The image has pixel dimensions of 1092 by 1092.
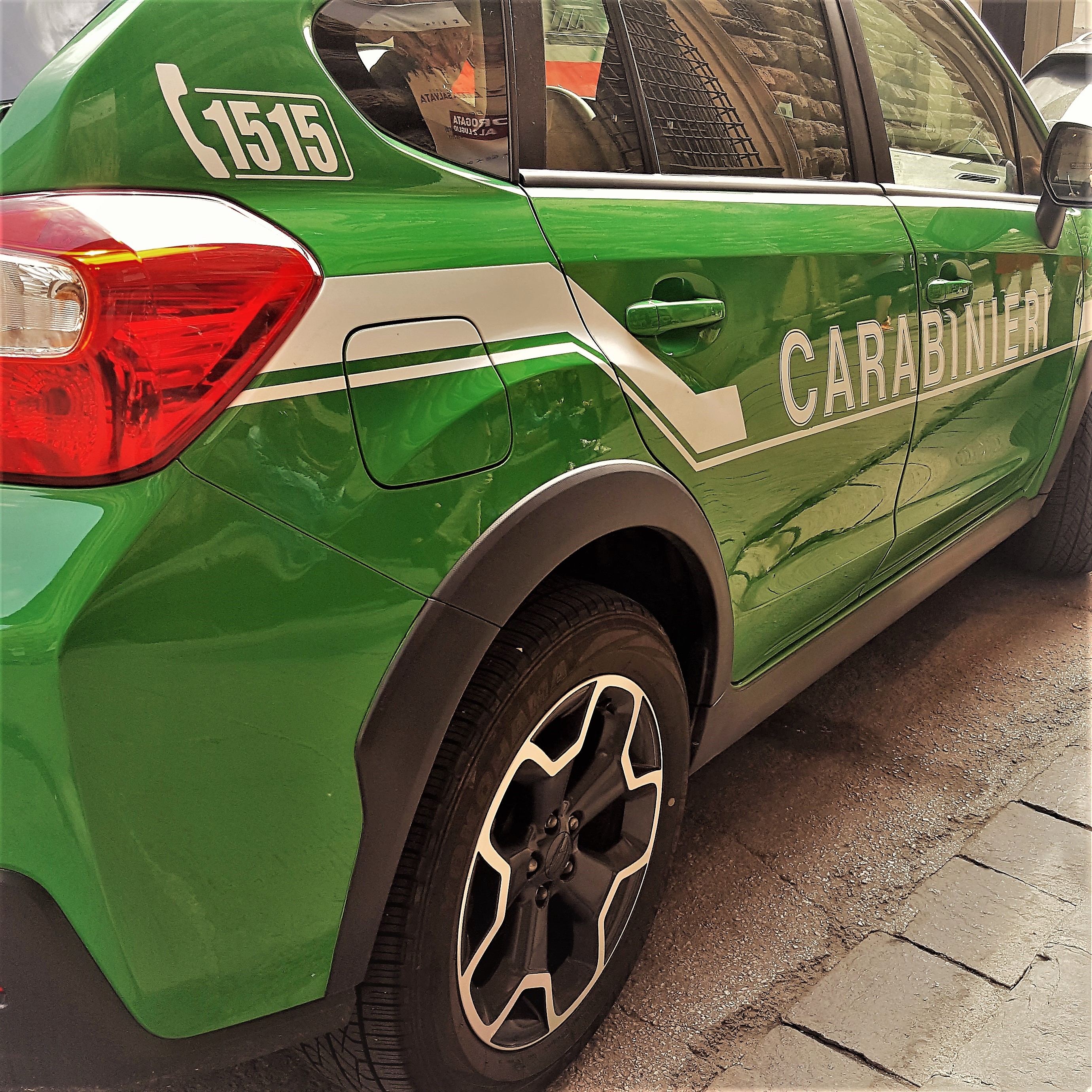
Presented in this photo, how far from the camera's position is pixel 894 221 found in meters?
2.09

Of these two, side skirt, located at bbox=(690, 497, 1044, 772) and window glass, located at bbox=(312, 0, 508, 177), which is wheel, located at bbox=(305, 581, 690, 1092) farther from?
window glass, located at bbox=(312, 0, 508, 177)

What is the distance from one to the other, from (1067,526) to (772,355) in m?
2.33

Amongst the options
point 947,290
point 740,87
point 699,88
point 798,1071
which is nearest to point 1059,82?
point 947,290

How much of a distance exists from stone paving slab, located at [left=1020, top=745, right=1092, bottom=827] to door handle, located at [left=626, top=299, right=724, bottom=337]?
158 cm

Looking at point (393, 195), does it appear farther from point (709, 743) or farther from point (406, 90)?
point (709, 743)

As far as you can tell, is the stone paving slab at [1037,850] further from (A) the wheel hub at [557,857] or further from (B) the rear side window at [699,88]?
(B) the rear side window at [699,88]

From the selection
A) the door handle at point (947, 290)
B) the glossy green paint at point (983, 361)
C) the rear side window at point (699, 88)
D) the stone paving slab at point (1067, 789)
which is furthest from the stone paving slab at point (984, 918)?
the rear side window at point (699, 88)

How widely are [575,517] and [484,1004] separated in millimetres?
700

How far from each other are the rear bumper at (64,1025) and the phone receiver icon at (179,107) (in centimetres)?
71

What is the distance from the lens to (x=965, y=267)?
2.34 m

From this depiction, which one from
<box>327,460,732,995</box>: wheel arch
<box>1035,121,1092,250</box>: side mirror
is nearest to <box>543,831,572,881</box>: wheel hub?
<box>327,460,732,995</box>: wheel arch

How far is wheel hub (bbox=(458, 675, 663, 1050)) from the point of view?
4.56 feet

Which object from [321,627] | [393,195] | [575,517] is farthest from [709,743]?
[393,195]

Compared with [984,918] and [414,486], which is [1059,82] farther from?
[414,486]
